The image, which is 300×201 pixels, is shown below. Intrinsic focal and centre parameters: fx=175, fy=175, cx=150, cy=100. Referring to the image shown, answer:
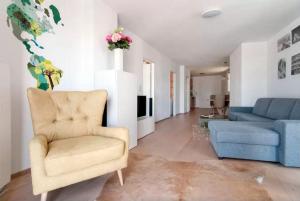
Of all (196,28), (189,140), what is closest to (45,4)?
(196,28)

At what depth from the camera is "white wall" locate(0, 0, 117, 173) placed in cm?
198

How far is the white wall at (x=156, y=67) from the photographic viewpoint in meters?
4.30

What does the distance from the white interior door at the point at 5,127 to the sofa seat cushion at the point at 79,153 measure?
518 millimetres

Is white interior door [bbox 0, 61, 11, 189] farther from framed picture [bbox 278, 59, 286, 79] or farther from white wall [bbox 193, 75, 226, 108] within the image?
white wall [bbox 193, 75, 226, 108]

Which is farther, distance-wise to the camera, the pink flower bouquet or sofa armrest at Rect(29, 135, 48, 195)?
the pink flower bouquet

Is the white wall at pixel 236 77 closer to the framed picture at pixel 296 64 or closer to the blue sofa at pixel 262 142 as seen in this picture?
the framed picture at pixel 296 64

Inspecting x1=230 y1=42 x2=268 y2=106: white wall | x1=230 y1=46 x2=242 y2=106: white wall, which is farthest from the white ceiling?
x1=230 y1=46 x2=242 y2=106: white wall

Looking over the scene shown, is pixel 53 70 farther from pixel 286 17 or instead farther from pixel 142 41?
pixel 286 17

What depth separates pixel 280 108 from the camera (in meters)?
3.47

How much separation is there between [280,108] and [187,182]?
2.80 meters

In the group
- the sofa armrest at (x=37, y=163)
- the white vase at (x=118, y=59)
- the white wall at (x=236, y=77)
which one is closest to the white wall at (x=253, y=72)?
the white wall at (x=236, y=77)

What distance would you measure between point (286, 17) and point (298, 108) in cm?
181

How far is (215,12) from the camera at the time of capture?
307 centimetres

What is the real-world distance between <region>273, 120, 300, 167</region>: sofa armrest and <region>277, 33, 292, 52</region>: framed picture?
250 centimetres
